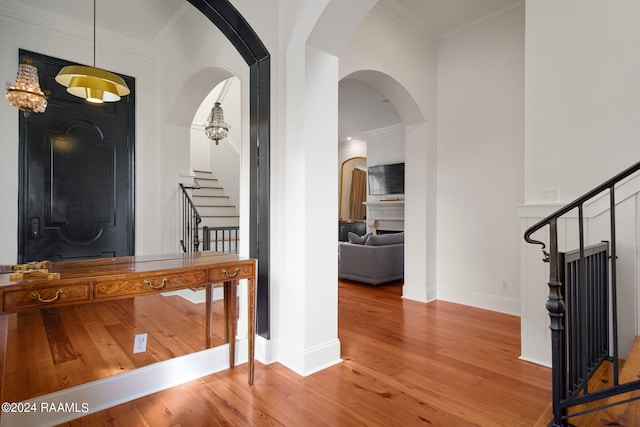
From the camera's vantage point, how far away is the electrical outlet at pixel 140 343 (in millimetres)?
2066

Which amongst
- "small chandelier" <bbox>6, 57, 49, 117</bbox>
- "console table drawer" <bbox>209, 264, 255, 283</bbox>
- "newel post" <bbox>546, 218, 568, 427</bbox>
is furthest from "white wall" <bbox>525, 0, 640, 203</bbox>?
"small chandelier" <bbox>6, 57, 49, 117</bbox>

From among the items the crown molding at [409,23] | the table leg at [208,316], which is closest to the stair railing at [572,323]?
the table leg at [208,316]

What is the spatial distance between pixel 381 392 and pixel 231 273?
1184 millimetres

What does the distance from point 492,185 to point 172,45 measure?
3.49 meters

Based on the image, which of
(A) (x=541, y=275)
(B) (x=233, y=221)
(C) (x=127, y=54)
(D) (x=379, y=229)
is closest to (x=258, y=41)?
Result: (C) (x=127, y=54)

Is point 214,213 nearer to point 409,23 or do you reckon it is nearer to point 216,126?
point 216,126

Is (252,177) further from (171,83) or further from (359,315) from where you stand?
(359,315)

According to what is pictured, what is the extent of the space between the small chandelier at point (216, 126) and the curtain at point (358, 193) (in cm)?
820

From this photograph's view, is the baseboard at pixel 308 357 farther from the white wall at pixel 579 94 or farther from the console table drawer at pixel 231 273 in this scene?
the white wall at pixel 579 94

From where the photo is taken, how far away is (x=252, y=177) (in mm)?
2525

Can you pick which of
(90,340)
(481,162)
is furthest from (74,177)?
(481,162)

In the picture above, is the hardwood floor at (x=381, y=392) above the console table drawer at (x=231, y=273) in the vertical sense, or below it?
below

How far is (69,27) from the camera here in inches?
69.2

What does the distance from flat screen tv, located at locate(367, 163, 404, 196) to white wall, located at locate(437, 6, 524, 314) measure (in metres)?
3.58
